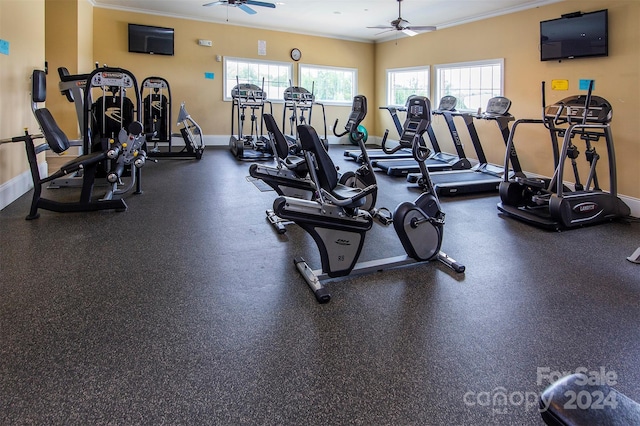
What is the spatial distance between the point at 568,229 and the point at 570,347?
7.59 feet

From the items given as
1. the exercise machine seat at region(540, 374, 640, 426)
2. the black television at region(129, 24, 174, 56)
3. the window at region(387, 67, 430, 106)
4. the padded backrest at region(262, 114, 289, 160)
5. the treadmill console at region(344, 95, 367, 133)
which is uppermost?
the black television at region(129, 24, 174, 56)

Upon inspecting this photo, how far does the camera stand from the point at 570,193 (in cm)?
401

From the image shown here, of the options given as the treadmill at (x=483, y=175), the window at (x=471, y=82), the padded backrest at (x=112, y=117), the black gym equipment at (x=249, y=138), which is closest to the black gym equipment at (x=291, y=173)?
the treadmill at (x=483, y=175)

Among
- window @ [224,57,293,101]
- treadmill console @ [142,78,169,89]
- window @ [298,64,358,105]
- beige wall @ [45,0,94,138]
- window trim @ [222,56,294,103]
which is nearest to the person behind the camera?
beige wall @ [45,0,94,138]

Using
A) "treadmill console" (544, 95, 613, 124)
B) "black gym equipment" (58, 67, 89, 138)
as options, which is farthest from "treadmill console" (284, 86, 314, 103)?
"treadmill console" (544, 95, 613, 124)

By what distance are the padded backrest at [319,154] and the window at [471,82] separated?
5515 mm

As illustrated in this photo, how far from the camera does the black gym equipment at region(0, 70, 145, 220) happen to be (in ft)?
12.8

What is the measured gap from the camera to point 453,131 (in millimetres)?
6965

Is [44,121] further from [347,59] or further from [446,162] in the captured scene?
[347,59]

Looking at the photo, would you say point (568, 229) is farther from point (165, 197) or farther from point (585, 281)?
point (165, 197)

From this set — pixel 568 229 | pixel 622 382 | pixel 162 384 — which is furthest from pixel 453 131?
pixel 162 384

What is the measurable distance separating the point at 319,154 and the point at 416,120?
0.95 metres

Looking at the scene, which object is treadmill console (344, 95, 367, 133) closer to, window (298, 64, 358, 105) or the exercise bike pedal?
the exercise bike pedal

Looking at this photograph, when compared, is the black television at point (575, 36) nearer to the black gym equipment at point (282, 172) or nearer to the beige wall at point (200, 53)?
the black gym equipment at point (282, 172)
